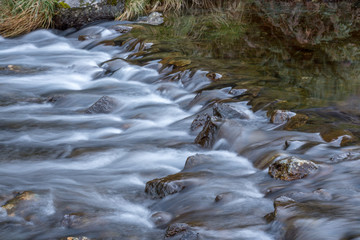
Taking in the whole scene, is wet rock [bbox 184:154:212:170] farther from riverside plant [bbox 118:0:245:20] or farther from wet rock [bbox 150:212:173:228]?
riverside plant [bbox 118:0:245:20]

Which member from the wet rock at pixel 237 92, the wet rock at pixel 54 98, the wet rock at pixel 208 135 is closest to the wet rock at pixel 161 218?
the wet rock at pixel 208 135

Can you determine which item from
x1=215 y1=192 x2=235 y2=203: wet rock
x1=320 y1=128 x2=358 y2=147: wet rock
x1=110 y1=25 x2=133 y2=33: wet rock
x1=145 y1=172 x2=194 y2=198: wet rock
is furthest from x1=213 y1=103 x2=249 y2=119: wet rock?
x1=110 y1=25 x2=133 y2=33: wet rock

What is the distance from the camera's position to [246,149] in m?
4.99

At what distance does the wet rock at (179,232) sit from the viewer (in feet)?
10.6

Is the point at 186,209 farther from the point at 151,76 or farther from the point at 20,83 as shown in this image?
the point at 20,83

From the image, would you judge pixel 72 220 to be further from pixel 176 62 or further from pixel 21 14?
pixel 21 14

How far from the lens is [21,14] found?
11.8m

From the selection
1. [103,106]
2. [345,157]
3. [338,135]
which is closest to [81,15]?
[103,106]

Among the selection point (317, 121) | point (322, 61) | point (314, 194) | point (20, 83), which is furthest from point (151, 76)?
point (314, 194)

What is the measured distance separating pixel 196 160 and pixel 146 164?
0.67m

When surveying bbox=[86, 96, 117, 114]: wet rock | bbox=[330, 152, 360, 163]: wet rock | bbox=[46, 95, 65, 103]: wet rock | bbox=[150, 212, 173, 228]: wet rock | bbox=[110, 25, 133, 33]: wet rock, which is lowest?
bbox=[46, 95, 65, 103]: wet rock

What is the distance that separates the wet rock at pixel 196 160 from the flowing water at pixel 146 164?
33 millimetres

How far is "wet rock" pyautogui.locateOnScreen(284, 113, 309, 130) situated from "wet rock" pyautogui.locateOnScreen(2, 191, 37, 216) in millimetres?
2860

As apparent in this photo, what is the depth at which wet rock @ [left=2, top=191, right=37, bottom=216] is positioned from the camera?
3787 mm
